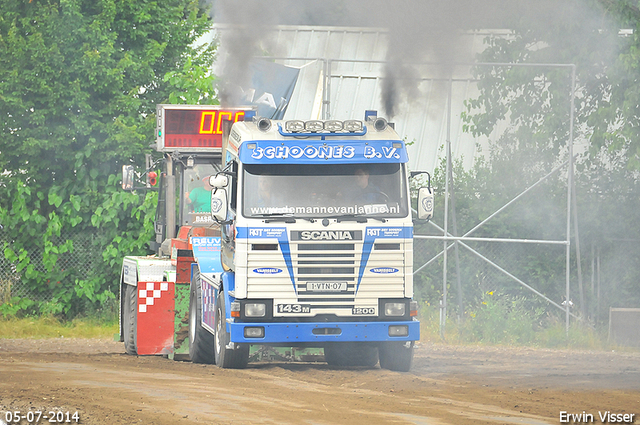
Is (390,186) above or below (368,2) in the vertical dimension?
below

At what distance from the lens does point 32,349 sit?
1532 centimetres

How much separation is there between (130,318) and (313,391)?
5.80m

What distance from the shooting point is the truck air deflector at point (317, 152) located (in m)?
11.2

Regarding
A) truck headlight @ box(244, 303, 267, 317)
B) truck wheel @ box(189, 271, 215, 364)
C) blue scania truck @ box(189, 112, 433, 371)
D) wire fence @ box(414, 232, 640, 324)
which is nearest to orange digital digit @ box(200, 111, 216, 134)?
truck wheel @ box(189, 271, 215, 364)

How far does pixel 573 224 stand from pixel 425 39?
17.2 ft

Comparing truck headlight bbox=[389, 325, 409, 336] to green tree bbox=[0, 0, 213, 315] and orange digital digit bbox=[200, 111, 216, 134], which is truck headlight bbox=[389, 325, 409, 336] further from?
green tree bbox=[0, 0, 213, 315]

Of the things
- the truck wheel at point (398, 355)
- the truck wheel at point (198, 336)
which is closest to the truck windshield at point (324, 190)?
the truck wheel at point (398, 355)

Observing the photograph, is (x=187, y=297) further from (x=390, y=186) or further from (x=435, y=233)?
(x=435, y=233)

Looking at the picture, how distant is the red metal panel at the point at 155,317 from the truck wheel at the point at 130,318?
0.15m

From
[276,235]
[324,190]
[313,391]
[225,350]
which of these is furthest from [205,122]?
[313,391]

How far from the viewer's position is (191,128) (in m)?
14.7

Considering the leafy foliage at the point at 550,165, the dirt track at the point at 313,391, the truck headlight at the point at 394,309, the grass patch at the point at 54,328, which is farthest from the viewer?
the grass patch at the point at 54,328

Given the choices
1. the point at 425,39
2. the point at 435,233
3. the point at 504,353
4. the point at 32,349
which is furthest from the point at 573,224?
the point at 32,349

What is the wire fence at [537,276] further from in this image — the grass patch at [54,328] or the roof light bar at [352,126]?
the roof light bar at [352,126]
